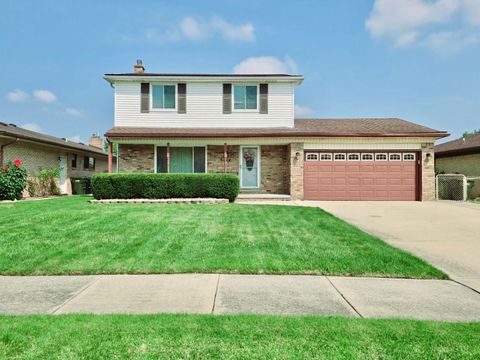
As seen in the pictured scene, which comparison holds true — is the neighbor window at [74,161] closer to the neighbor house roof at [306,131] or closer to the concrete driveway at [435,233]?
the neighbor house roof at [306,131]

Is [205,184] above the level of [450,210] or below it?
above

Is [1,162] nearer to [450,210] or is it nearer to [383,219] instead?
[383,219]

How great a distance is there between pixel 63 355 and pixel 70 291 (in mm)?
1693

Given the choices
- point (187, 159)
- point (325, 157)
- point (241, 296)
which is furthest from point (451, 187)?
→ point (241, 296)

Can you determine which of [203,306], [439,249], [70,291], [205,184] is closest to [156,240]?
[70,291]

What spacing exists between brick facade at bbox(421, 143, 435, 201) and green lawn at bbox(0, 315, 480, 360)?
13510 millimetres

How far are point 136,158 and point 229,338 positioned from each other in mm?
14387

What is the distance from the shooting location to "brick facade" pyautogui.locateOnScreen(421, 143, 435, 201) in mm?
14578

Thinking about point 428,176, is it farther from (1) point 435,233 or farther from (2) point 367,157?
(1) point 435,233

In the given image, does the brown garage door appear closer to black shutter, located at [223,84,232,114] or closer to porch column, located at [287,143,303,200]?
porch column, located at [287,143,303,200]

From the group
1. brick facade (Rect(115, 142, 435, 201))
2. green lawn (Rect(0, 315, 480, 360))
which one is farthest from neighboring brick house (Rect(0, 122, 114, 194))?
green lawn (Rect(0, 315, 480, 360))

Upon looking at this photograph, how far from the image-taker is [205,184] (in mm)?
12570

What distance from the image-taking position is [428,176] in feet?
47.9

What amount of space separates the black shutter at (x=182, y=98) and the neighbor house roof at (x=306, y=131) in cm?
120
